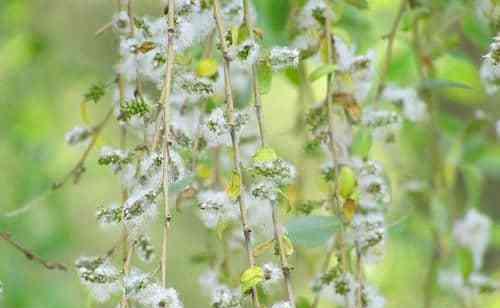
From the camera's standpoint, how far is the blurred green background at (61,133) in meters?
1.76

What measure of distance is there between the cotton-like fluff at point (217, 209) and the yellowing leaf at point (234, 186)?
1.5 inches

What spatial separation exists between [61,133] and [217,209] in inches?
67.9

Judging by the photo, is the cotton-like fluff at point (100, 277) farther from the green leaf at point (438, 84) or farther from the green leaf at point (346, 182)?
the green leaf at point (438, 84)

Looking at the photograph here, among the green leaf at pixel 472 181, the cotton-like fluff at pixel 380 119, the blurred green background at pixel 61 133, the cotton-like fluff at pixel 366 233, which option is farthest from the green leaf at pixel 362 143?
the green leaf at pixel 472 181

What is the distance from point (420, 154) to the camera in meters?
2.06

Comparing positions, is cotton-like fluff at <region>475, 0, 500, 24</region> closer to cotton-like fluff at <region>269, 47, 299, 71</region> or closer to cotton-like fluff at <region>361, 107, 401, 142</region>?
cotton-like fluff at <region>361, 107, 401, 142</region>

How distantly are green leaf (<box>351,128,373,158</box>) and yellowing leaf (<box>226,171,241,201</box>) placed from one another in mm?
363

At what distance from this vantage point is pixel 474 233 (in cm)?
167

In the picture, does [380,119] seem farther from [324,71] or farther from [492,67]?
[492,67]

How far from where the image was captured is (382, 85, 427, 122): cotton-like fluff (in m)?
1.44

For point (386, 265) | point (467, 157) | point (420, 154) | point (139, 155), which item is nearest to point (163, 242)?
point (139, 155)

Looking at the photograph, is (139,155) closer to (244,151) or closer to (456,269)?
(244,151)

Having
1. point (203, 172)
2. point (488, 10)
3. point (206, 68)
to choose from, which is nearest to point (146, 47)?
point (206, 68)

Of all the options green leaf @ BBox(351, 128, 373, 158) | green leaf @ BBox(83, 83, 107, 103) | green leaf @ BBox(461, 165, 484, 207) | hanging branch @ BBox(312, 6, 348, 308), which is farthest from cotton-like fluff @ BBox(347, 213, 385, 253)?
green leaf @ BBox(461, 165, 484, 207)
